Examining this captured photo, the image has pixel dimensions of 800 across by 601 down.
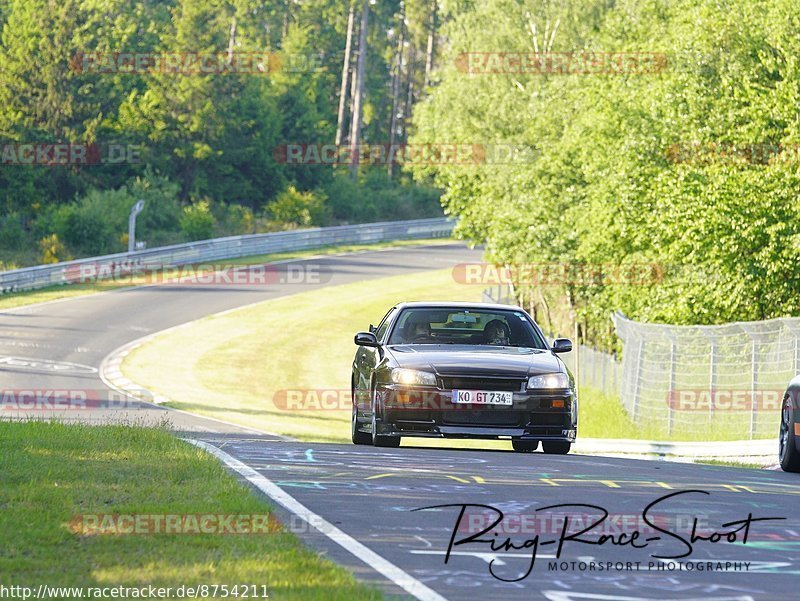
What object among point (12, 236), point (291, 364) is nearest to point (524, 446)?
Result: point (291, 364)

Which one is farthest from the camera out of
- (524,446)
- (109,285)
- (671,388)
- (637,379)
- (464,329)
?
(109,285)

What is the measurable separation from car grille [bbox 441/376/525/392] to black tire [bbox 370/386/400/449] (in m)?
0.88

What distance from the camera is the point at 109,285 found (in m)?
51.5

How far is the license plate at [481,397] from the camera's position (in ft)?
42.6

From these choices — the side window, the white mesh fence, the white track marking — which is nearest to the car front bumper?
the side window

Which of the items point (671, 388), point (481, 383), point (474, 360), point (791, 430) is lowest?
point (671, 388)

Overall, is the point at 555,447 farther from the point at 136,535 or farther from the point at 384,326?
the point at 136,535

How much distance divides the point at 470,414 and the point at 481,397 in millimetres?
198

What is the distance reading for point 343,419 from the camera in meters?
33.6

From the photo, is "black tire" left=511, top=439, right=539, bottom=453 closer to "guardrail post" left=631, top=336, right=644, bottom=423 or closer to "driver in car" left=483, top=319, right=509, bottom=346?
"driver in car" left=483, top=319, right=509, bottom=346

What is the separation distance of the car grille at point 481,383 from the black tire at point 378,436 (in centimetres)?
88

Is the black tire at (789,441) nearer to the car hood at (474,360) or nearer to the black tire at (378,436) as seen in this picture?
the car hood at (474,360)

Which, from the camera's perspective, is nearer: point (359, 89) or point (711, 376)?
point (711, 376)

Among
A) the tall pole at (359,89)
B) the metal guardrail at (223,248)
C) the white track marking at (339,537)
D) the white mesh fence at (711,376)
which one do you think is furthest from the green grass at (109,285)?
the white track marking at (339,537)
